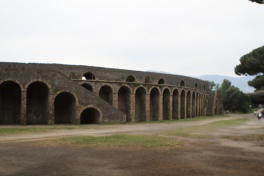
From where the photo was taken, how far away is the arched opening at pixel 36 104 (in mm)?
21875

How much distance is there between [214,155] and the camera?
7.26 meters

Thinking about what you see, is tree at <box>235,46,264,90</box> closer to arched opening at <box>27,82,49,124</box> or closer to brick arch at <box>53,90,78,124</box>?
brick arch at <box>53,90,78,124</box>

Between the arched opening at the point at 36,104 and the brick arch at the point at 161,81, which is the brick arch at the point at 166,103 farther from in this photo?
the arched opening at the point at 36,104

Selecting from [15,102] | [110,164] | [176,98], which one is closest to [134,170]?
[110,164]

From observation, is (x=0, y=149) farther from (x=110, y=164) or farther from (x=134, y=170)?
(x=134, y=170)

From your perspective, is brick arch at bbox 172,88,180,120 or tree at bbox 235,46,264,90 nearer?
tree at bbox 235,46,264,90

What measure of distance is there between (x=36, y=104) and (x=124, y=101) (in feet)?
31.5

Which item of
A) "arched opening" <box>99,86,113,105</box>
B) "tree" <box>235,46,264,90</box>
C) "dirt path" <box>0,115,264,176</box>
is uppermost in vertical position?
"tree" <box>235,46,264,90</box>

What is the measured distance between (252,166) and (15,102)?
20534 millimetres

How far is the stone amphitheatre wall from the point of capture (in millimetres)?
19094

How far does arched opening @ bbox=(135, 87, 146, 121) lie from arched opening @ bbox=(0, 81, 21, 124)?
13016 mm

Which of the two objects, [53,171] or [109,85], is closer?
[53,171]

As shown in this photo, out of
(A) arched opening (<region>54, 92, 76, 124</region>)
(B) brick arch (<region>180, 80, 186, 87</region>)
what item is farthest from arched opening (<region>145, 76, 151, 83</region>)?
(A) arched opening (<region>54, 92, 76, 124</region>)

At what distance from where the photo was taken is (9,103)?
70.5ft
